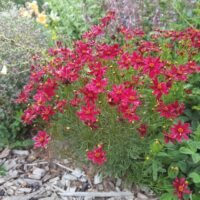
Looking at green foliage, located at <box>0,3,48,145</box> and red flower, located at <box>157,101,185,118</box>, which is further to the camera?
green foliage, located at <box>0,3,48,145</box>

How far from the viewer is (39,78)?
2771mm

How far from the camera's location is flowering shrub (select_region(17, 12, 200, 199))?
238cm

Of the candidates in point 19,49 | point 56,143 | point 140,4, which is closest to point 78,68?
point 56,143

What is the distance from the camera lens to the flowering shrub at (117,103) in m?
2.38

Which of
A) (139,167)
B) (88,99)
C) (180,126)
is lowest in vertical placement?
(139,167)

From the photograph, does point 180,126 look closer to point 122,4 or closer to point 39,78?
point 39,78

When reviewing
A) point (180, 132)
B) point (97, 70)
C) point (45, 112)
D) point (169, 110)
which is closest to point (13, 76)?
point (45, 112)

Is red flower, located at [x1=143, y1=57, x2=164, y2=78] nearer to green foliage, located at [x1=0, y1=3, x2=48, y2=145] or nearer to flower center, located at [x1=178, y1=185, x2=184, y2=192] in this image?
flower center, located at [x1=178, y1=185, x2=184, y2=192]

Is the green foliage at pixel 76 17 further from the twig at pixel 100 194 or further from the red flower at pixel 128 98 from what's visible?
the red flower at pixel 128 98

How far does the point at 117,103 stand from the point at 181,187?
0.64 m

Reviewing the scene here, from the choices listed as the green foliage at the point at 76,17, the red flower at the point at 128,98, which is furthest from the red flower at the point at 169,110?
the green foliage at the point at 76,17

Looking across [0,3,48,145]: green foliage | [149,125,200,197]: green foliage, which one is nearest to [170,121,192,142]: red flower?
[149,125,200,197]: green foliage

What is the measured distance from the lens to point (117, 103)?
227 cm

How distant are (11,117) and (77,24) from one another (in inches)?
69.1
